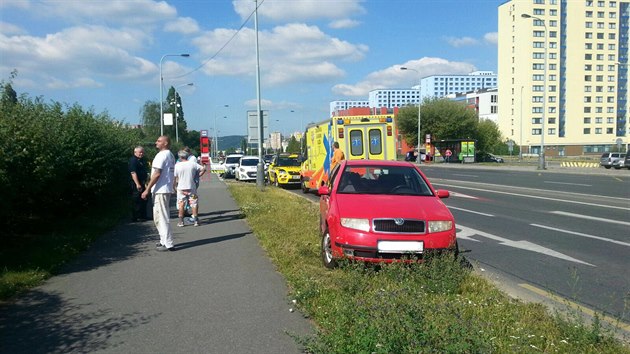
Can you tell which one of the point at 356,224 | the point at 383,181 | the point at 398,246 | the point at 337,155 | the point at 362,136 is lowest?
the point at 398,246

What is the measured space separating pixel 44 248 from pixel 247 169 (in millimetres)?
23023

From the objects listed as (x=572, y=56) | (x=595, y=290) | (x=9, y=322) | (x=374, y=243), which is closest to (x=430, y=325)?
(x=374, y=243)

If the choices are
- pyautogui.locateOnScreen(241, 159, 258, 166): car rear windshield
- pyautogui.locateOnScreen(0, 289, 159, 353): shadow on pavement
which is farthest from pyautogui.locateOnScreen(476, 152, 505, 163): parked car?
pyautogui.locateOnScreen(0, 289, 159, 353): shadow on pavement

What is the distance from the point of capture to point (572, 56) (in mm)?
99938

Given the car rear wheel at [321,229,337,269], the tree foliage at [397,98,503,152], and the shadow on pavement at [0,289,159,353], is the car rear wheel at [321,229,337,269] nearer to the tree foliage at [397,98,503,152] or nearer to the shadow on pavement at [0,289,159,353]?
the shadow on pavement at [0,289,159,353]

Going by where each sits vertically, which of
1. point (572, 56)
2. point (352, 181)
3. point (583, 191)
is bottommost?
point (583, 191)

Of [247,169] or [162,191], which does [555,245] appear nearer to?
[162,191]

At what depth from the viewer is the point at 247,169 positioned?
1222 inches

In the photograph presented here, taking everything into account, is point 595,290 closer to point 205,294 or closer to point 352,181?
point 352,181

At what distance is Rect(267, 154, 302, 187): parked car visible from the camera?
25234 millimetres

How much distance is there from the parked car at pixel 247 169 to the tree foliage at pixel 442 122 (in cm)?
4565

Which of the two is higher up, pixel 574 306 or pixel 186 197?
pixel 186 197

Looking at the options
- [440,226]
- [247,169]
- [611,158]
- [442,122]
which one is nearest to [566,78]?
[442,122]

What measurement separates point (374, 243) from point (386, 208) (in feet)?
1.96
